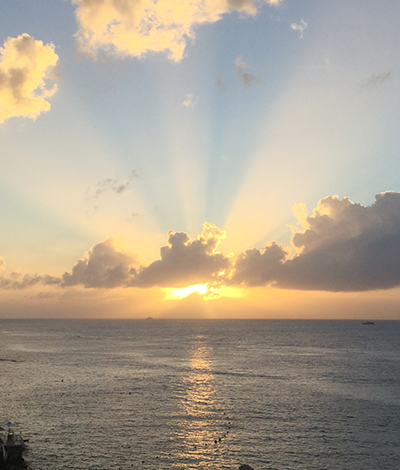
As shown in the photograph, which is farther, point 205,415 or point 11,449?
point 205,415

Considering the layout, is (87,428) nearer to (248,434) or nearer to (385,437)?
(248,434)

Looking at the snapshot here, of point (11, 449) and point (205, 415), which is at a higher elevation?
point (11, 449)

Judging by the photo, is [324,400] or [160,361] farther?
[160,361]

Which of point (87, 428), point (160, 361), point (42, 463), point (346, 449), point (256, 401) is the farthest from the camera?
point (160, 361)

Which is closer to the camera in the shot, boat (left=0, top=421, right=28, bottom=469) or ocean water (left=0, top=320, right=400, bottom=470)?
boat (left=0, top=421, right=28, bottom=469)

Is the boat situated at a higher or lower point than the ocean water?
higher

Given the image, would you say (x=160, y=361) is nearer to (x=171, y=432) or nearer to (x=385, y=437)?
(x=171, y=432)

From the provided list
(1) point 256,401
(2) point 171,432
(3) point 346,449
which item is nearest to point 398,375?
(1) point 256,401

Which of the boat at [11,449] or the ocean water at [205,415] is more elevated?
the boat at [11,449]

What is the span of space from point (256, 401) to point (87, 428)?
34.9 metres

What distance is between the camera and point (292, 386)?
99.2 m

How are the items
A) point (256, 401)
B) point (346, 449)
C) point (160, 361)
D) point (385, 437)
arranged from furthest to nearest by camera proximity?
point (160, 361) < point (256, 401) < point (385, 437) < point (346, 449)

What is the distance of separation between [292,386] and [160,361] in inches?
2423

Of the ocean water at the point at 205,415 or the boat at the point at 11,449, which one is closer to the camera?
the boat at the point at 11,449
